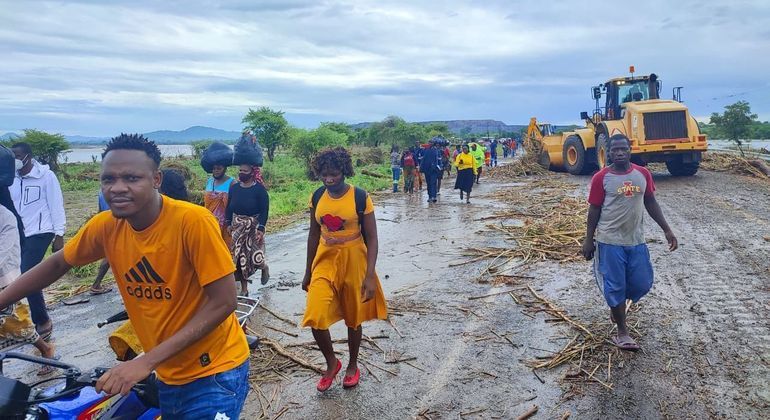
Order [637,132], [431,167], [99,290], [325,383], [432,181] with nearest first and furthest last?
[325,383] → [99,290] → [431,167] → [432,181] → [637,132]

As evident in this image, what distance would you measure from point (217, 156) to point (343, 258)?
9.58 feet

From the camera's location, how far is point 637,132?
16141 millimetres

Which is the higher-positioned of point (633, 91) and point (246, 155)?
point (633, 91)

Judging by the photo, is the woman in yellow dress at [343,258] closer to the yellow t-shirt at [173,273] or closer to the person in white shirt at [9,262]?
the yellow t-shirt at [173,273]

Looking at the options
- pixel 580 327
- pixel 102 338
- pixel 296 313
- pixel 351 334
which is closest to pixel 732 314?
pixel 580 327

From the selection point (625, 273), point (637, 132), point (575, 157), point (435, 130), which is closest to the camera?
point (625, 273)

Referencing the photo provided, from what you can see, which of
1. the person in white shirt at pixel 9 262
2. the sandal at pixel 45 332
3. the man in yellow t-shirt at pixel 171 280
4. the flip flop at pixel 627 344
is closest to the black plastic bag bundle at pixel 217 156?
the person in white shirt at pixel 9 262

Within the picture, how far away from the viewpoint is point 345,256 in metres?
4.09

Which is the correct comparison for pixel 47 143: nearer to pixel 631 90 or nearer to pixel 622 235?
pixel 631 90

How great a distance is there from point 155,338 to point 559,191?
1487cm

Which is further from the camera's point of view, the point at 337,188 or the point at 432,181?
the point at 432,181

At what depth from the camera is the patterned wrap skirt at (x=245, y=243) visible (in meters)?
6.28

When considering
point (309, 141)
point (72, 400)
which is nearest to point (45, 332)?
point (72, 400)

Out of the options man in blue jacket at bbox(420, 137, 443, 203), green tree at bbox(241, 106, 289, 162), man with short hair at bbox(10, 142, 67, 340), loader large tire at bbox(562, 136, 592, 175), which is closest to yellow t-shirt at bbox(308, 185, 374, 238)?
man with short hair at bbox(10, 142, 67, 340)
